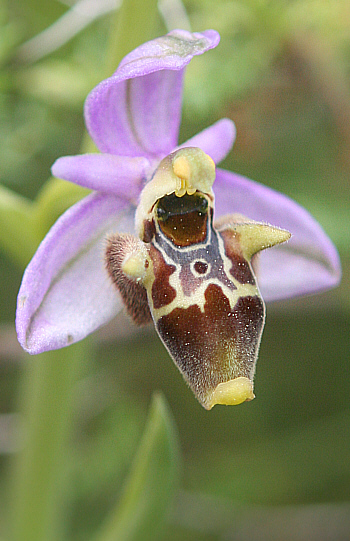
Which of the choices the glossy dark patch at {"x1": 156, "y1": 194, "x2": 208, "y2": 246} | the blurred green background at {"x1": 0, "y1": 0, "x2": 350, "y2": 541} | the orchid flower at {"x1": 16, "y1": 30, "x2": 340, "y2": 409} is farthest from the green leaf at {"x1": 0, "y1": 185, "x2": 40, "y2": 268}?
the blurred green background at {"x1": 0, "y1": 0, "x2": 350, "y2": 541}

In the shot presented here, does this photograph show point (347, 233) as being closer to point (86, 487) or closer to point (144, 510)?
point (144, 510)

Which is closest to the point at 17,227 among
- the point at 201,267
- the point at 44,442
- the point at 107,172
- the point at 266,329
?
the point at 107,172

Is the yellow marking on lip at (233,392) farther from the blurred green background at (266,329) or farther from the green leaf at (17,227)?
the blurred green background at (266,329)

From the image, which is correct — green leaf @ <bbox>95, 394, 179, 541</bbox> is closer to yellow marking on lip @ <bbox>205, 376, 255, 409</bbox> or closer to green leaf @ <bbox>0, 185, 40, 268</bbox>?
Result: yellow marking on lip @ <bbox>205, 376, 255, 409</bbox>

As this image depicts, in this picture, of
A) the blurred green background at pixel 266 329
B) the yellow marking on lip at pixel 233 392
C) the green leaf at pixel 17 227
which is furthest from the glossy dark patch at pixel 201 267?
the blurred green background at pixel 266 329

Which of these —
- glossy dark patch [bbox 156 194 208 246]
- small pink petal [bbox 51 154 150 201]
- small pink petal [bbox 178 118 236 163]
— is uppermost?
small pink petal [bbox 51 154 150 201]
